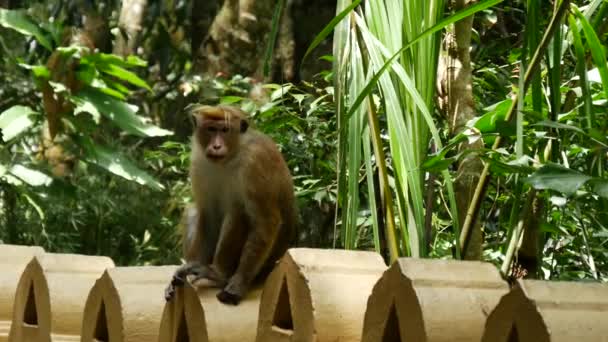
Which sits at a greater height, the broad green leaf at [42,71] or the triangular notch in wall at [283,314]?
the broad green leaf at [42,71]

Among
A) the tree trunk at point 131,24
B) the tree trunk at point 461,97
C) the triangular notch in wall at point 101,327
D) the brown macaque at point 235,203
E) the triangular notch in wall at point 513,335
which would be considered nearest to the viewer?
the triangular notch in wall at point 513,335

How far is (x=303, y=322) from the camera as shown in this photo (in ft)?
6.09

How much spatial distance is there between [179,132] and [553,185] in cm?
716

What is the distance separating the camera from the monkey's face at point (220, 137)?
344 cm

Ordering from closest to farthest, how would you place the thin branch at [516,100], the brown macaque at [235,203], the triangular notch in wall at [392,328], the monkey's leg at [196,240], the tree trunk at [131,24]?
1. the triangular notch in wall at [392,328]
2. the thin branch at [516,100]
3. the brown macaque at [235,203]
4. the monkey's leg at [196,240]
5. the tree trunk at [131,24]

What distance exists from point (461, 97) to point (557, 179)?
142 cm

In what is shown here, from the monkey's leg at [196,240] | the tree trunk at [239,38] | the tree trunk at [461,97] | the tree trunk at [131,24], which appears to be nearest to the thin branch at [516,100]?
the tree trunk at [461,97]

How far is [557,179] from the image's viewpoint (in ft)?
5.08

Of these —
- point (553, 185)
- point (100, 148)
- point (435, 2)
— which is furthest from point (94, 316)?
point (100, 148)

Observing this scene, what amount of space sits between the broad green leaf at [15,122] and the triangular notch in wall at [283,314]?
473 cm

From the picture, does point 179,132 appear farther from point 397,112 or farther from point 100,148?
point 397,112

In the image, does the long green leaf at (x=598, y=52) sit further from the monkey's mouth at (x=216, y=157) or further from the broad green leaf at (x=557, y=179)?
the monkey's mouth at (x=216, y=157)

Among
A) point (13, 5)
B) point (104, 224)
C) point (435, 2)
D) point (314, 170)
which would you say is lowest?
point (104, 224)

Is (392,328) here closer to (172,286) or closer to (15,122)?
(172,286)
